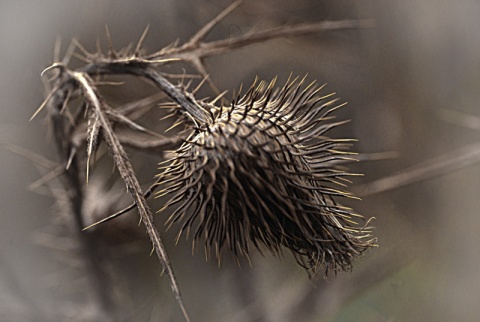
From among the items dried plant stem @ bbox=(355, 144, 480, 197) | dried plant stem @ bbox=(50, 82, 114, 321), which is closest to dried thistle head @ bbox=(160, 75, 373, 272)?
dried plant stem @ bbox=(50, 82, 114, 321)

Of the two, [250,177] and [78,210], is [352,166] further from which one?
[250,177]

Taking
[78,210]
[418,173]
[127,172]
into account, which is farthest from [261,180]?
[418,173]

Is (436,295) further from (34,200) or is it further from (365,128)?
(34,200)

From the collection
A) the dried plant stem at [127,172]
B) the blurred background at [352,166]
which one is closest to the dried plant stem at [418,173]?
the blurred background at [352,166]

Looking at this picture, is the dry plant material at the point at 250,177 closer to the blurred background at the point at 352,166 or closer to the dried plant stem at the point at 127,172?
the dried plant stem at the point at 127,172

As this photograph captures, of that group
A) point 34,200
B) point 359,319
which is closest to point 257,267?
point 359,319

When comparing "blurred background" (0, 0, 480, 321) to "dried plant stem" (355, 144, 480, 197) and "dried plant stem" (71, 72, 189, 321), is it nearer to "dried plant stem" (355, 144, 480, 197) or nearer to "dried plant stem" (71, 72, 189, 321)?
"dried plant stem" (355, 144, 480, 197)

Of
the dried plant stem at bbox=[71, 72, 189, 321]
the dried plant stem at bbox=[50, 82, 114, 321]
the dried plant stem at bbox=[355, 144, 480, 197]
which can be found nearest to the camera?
the dried plant stem at bbox=[71, 72, 189, 321]
